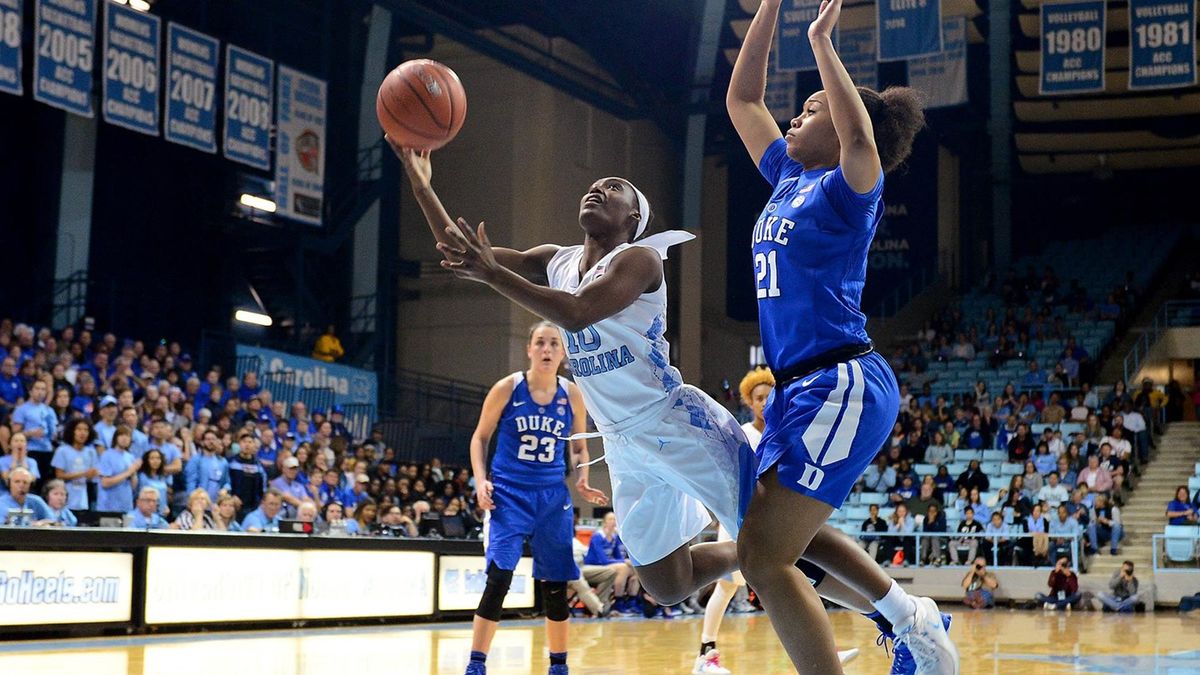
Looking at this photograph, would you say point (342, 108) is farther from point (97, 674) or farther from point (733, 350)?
point (97, 674)

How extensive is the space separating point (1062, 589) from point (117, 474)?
12364 millimetres

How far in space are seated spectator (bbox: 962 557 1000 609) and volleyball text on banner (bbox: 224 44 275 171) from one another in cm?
1160

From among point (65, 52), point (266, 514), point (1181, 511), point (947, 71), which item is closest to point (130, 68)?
point (65, 52)

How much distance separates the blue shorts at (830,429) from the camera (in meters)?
4.07

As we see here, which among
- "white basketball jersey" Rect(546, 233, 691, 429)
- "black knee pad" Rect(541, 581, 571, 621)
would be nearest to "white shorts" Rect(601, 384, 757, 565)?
"white basketball jersey" Rect(546, 233, 691, 429)

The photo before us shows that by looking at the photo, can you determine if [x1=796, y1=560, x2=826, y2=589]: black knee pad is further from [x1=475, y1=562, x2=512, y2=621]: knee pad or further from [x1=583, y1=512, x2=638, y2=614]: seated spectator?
[x1=583, y1=512, x2=638, y2=614]: seated spectator

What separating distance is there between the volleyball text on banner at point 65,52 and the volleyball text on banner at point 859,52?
35.9 ft

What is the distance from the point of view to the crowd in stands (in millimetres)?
11727

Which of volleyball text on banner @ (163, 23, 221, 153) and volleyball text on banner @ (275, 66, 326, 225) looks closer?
volleyball text on banner @ (163, 23, 221, 153)

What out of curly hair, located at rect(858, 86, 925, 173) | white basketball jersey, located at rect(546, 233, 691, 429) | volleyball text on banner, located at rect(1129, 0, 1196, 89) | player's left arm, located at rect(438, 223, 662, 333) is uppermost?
volleyball text on banner, located at rect(1129, 0, 1196, 89)

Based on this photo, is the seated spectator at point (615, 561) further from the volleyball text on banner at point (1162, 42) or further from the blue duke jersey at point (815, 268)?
the blue duke jersey at point (815, 268)

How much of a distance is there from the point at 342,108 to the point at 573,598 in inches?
494

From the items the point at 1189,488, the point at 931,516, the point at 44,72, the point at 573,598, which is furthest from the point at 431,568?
the point at 1189,488

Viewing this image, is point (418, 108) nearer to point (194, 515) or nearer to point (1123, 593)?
point (194, 515)
